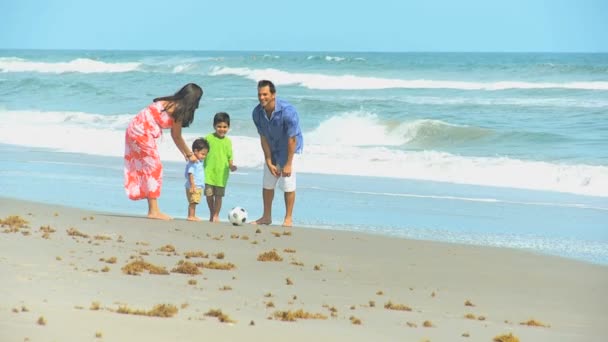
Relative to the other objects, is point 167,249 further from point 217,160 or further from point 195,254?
point 217,160

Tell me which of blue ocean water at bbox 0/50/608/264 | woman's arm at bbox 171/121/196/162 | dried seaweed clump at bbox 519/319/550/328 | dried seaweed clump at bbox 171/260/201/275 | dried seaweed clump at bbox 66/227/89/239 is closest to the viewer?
dried seaweed clump at bbox 519/319/550/328

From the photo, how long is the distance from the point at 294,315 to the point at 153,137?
176 inches

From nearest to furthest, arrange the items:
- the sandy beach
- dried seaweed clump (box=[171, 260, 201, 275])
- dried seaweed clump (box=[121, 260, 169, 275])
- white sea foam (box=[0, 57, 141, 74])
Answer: the sandy beach < dried seaweed clump (box=[121, 260, 169, 275]) < dried seaweed clump (box=[171, 260, 201, 275]) < white sea foam (box=[0, 57, 141, 74])

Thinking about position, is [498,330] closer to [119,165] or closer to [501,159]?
[119,165]

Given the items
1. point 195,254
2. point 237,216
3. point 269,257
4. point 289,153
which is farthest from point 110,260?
point 289,153

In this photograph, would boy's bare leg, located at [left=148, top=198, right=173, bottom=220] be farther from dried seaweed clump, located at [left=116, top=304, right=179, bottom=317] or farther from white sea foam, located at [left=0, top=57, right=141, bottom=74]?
white sea foam, located at [left=0, top=57, right=141, bottom=74]

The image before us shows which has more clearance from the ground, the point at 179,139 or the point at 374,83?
the point at 374,83

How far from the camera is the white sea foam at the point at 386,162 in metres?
15.0

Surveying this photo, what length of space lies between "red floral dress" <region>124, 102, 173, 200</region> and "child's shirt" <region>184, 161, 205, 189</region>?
12.6 inches

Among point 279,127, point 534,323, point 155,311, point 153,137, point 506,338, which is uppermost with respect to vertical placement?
point 279,127

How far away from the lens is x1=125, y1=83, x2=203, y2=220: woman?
9.62 metres

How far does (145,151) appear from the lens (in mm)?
9805

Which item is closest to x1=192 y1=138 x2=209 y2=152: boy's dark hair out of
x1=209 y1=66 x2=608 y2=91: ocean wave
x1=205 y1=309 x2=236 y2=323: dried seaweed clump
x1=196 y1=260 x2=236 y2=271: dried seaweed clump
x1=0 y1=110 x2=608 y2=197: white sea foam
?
x1=0 y1=110 x2=608 y2=197: white sea foam

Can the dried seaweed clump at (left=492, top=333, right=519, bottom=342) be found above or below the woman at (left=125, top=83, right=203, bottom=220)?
below
